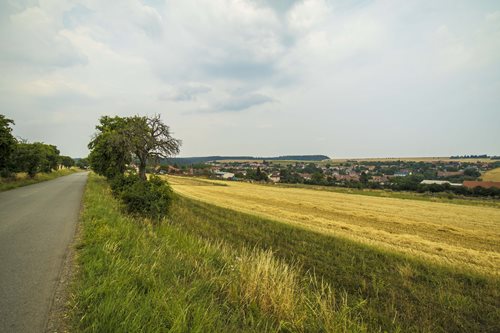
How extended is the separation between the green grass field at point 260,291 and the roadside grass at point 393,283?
0.03m

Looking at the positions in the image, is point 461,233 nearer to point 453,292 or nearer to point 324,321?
point 453,292

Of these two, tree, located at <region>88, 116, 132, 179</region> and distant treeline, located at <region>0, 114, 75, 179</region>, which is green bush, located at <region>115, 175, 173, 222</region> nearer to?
tree, located at <region>88, 116, 132, 179</region>

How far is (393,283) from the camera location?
7496 mm

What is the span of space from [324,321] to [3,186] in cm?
2815

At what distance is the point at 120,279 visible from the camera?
4.14 metres

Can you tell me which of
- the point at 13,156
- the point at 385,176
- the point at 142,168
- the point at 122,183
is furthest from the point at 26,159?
the point at 385,176

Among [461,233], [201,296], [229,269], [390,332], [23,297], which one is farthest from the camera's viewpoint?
[461,233]

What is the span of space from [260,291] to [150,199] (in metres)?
10.3

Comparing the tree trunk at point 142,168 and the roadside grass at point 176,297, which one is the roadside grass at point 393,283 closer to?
the roadside grass at point 176,297

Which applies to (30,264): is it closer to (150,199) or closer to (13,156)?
(150,199)

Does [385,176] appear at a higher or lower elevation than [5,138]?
lower

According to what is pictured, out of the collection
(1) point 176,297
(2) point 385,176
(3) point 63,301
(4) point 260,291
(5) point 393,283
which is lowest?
(2) point 385,176

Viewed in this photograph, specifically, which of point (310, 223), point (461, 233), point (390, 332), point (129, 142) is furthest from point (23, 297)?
point (461, 233)

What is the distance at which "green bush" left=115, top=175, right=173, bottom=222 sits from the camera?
43.8ft
